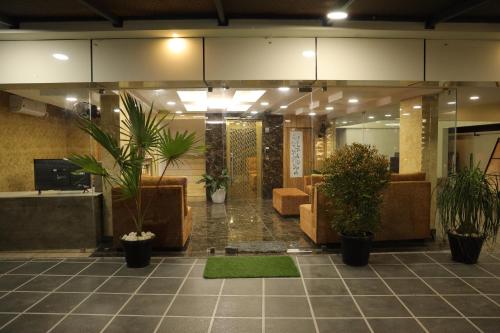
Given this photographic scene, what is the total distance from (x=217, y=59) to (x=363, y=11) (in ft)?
5.61

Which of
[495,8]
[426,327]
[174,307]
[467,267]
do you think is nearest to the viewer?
[426,327]

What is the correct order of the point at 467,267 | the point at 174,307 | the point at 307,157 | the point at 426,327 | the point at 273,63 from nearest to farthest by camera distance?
1. the point at 426,327
2. the point at 174,307
3. the point at 467,267
4. the point at 273,63
5. the point at 307,157

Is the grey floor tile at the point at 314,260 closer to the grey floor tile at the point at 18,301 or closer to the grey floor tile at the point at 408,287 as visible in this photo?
the grey floor tile at the point at 408,287

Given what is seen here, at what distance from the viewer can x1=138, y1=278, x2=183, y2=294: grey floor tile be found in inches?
113

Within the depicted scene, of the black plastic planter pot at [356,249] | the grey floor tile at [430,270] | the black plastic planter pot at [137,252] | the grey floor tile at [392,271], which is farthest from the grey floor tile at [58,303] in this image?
the grey floor tile at [430,270]

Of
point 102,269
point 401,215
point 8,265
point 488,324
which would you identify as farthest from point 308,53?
point 8,265

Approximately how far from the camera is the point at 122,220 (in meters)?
3.86

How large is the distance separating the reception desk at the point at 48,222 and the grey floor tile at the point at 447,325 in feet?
12.5

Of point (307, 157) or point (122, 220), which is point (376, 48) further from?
point (122, 220)

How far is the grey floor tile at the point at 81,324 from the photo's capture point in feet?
7.39

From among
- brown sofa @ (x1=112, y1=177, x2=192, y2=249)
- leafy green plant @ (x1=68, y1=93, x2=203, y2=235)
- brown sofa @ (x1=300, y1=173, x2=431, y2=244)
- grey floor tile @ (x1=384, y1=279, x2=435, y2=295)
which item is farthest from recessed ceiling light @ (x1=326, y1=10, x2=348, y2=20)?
grey floor tile @ (x1=384, y1=279, x2=435, y2=295)

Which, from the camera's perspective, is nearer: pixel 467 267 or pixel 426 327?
pixel 426 327

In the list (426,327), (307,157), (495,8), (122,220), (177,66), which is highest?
(495,8)

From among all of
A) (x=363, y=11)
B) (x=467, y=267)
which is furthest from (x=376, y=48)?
(x=467, y=267)
